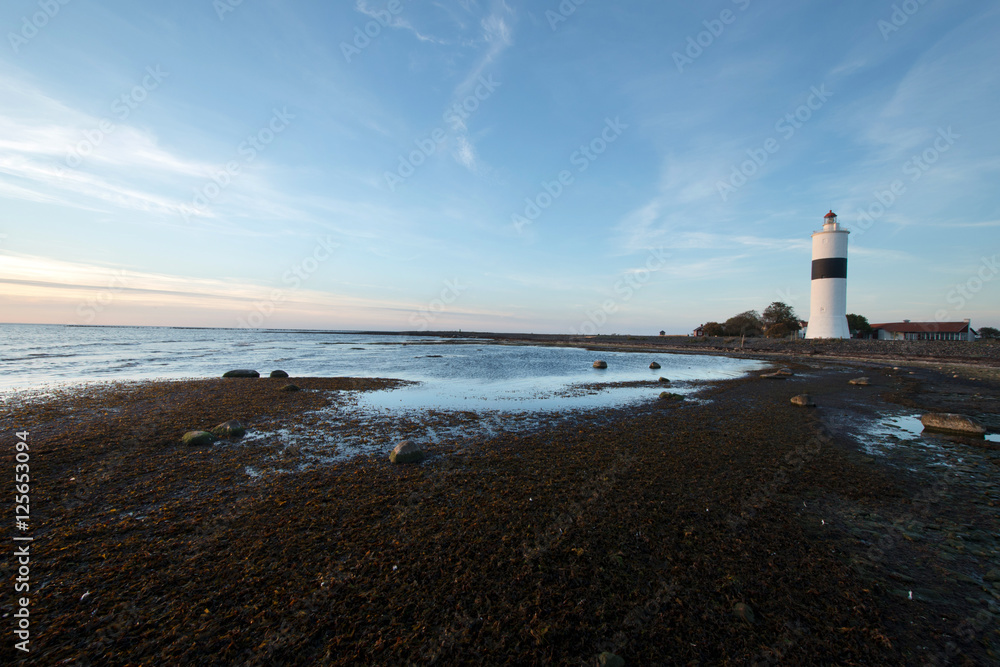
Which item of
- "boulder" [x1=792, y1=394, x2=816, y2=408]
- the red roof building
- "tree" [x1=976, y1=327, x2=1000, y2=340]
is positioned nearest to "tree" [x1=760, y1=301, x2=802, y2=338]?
the red roof building

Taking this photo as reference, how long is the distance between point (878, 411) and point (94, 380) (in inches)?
1489

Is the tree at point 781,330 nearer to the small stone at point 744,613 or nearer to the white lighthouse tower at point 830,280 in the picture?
the white lighthouse tower at point 830,280

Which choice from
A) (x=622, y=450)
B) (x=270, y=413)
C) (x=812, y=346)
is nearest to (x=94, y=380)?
(x=270, y=413)

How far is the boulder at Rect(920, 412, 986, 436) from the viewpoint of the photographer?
465 inches

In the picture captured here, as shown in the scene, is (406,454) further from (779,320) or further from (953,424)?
(779,320)

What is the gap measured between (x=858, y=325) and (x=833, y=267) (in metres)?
30.9

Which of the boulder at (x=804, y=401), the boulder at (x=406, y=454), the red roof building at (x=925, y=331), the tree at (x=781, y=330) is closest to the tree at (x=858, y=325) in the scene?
the red roof building at (x=925, y=331)

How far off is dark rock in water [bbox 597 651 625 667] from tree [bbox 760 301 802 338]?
298 ft

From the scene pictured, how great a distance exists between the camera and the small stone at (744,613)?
420 centimetres

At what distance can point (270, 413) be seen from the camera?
14172 millimetres

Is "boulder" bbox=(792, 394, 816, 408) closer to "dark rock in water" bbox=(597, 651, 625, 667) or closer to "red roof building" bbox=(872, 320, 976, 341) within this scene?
"dark rock in water" bbox=(597, 651, 625, 667)

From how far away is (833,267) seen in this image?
189 ft

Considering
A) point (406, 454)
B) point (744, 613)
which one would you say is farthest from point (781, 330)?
point (744, 613)

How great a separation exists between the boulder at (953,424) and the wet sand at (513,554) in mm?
1684
